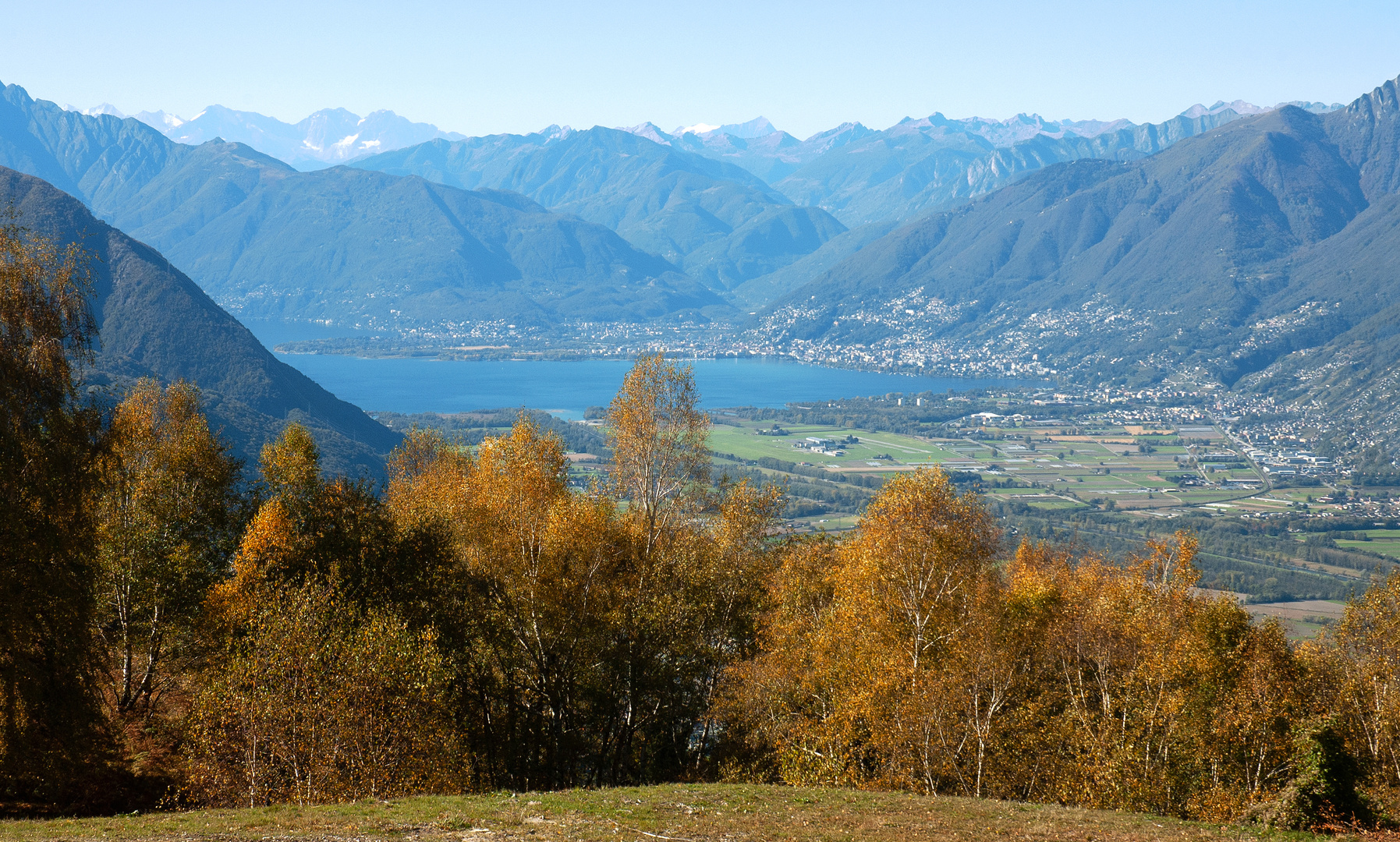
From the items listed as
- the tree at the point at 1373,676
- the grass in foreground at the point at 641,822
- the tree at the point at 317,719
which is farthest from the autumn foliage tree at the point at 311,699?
the tree at the point at 1373,676

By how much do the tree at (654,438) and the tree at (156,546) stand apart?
1537 centimetres

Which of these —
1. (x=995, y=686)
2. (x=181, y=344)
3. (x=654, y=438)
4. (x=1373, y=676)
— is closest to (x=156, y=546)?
(x=654, y=438)

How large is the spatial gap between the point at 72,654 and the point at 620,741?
17561 mm

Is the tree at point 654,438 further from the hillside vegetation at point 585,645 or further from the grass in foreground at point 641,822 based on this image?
the grass in foreground at point 641,822

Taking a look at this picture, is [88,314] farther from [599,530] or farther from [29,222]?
[29,222]

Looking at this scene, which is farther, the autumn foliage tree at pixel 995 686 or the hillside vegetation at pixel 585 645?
the autumn foliage tree at pixel 995 686

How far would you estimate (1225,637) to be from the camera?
101ft

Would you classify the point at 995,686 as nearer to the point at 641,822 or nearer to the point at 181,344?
the point at 641,822

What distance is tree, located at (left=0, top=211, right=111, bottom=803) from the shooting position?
2073 centimetres

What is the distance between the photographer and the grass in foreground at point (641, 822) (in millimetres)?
19250

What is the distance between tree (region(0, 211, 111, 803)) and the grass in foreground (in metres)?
2.21

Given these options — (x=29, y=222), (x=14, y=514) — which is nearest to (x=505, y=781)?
(x=14, y=514)

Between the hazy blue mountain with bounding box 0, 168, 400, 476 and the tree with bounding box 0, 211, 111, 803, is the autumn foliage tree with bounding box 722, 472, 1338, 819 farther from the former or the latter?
the hazy blue mountain with bounding box 0, 168, 400, 476

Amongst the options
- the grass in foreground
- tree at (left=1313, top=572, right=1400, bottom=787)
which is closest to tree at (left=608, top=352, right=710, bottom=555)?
the grass in foreground
